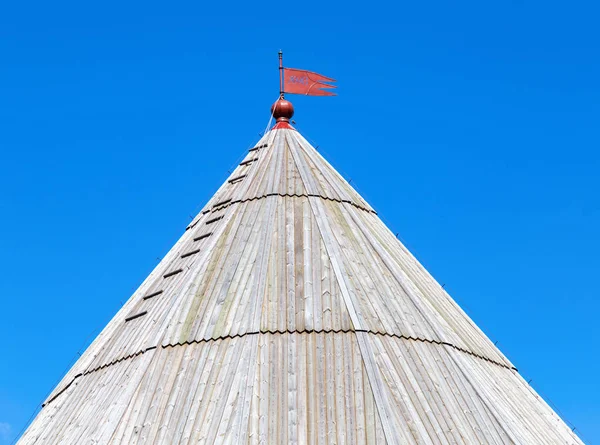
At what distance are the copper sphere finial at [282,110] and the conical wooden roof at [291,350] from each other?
8.64ft

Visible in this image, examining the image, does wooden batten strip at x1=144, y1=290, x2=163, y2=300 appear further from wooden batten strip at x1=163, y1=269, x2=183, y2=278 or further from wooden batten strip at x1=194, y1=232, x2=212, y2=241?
wooden batten strip at x1=194, y1=232, x2=212, y2=241

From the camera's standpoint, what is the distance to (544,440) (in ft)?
73.8

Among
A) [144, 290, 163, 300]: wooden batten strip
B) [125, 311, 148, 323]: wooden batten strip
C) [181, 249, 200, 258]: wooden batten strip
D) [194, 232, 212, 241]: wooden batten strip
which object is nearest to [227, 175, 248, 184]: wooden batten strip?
[194, 232, 212, 241]: wooden batten strip

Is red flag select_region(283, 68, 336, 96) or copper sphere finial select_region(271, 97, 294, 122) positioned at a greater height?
red flag select_region(283, 68, 336, 96)

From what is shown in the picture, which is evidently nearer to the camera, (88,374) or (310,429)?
(310,429)

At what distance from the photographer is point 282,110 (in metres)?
29.5

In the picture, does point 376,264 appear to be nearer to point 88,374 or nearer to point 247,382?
point 247,382

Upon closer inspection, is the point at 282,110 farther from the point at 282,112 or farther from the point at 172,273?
the point at 172,273

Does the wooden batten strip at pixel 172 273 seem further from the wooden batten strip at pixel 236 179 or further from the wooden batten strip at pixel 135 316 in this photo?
the wooden batten strip at pixel 236 179

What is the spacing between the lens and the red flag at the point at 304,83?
1181 inches

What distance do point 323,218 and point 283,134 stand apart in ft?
14.7

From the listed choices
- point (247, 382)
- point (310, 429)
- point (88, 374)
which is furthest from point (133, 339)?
point (310, 429)

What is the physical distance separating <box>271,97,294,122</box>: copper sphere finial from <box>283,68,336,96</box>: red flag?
486 millimetres

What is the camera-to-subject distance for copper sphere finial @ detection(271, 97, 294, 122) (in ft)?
96.8
